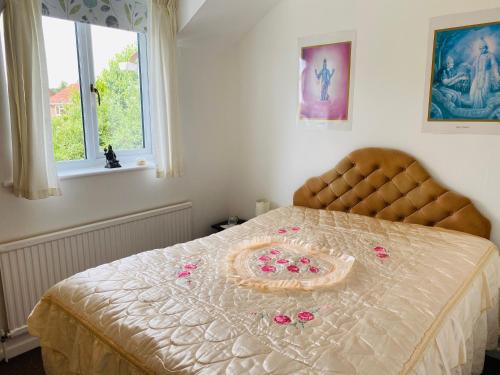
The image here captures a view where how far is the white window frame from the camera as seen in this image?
262cm

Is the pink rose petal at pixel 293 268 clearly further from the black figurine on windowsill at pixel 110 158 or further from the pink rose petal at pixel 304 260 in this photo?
the black figurine on windowsill at pixel 110 158

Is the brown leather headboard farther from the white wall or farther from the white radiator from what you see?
the white radiator

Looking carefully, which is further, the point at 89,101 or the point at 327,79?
the point at 327,79

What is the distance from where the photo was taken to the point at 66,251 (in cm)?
251

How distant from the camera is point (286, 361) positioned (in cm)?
120

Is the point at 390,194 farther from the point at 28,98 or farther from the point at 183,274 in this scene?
the point at 28,98

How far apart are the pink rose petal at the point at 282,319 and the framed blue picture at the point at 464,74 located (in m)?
1.76

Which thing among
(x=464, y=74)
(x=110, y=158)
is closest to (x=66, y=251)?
(x=110, y=158)

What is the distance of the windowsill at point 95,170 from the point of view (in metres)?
2.55

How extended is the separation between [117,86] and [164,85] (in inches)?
14.0

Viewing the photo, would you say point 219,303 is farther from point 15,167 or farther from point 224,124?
point 224,124

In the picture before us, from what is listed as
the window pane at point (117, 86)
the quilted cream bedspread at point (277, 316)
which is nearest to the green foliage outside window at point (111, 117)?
the window pane at point (117, 86)

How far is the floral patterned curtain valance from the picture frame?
1.26 m

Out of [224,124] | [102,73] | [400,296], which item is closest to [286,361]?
[400,296]
